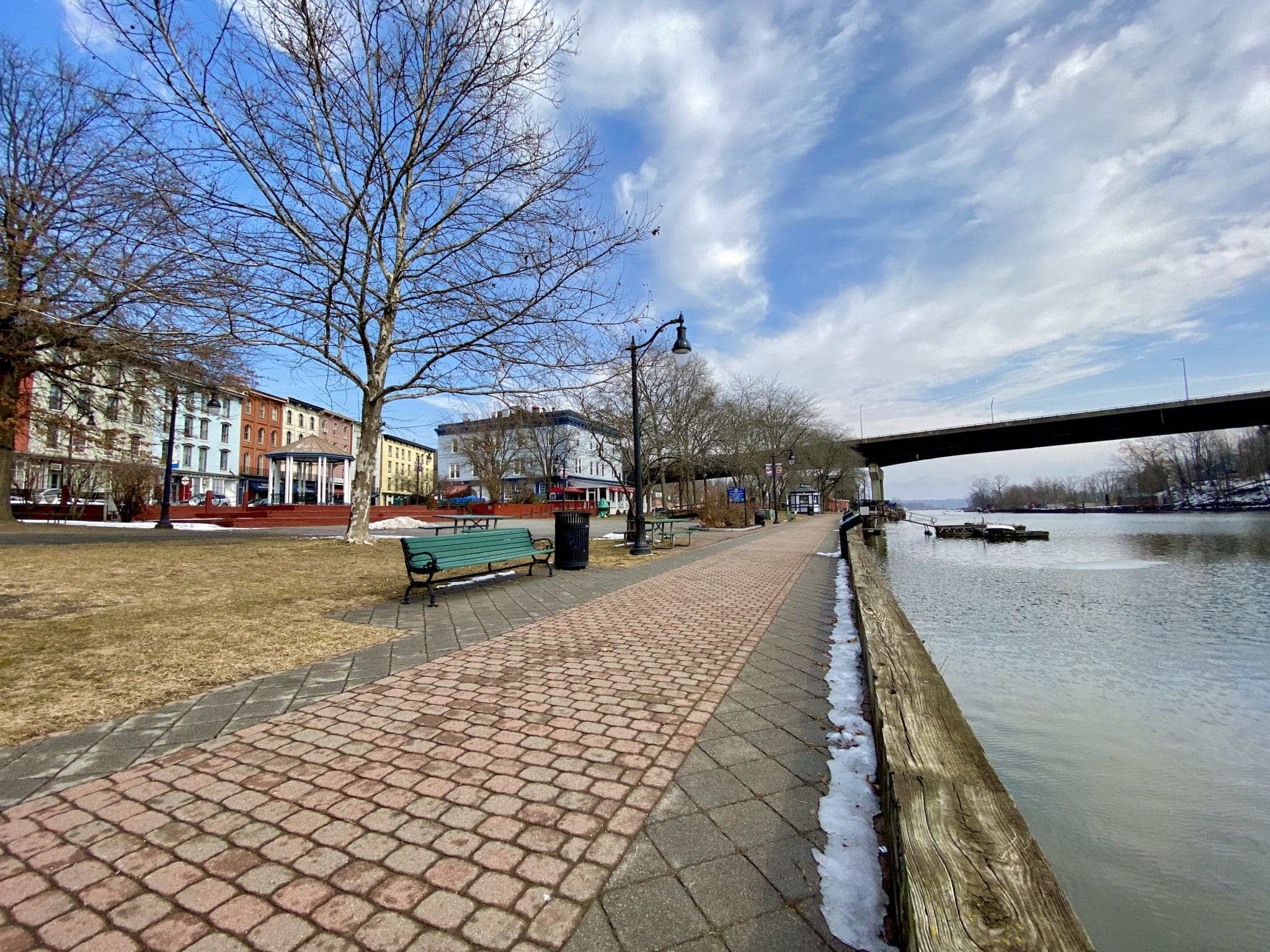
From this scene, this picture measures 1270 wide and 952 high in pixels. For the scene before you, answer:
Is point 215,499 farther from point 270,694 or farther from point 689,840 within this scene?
point 689,840

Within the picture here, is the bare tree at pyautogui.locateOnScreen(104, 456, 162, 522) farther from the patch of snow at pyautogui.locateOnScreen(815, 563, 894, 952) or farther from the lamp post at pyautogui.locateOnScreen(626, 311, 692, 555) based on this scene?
the patch of snow at pyautogui.locateOnScreen(815, 563, 894, 952)

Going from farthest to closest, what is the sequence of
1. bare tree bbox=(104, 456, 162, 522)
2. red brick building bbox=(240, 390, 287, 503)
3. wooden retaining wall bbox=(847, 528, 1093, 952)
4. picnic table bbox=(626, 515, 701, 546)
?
1. red brick building bbox=(240, 390, 287, 503)
2. bare tree bbox=(104, 456, 162, 522)
3. picnic table bbox=(626, 515, 701, 546)
4. wooden retaining wall bbox=(847, 528, 1093, 952)

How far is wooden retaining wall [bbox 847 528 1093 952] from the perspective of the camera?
4.26ft

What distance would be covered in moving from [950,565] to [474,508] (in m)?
28.0

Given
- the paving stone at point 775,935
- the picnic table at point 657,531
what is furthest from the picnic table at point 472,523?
the paving stone at point 775,935

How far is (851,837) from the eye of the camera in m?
2.09

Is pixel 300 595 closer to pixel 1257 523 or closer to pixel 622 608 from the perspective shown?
pixel 622 608

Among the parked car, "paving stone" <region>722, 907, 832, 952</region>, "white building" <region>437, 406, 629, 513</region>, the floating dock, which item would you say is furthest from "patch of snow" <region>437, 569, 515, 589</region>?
the parked car

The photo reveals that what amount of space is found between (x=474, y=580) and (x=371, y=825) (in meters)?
6.45

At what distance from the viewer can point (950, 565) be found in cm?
2006

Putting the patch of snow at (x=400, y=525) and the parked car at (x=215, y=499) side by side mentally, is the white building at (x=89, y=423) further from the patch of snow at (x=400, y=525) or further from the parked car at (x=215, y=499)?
the patch of snow at (x=400, y=525)

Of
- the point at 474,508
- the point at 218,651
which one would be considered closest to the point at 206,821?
the point at 218,651

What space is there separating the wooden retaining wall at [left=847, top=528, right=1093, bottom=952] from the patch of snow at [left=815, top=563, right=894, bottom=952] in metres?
0.09

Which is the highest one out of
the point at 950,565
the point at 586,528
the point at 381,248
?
the point at 381,248
